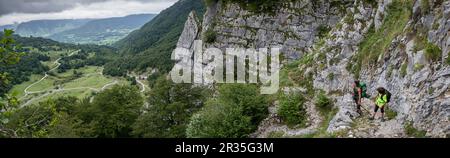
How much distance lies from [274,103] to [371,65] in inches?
319

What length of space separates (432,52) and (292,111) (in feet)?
31.6

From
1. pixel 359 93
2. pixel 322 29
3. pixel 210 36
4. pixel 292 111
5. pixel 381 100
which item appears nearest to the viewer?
pixel 381 100

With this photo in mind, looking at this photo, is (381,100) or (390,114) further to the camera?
(390,114)

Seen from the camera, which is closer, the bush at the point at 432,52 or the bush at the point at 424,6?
the bush at the point at 432,52

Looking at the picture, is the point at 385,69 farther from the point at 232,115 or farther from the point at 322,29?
the point at 322,29

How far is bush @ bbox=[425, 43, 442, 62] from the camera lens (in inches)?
655

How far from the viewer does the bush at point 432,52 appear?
16.6 meters

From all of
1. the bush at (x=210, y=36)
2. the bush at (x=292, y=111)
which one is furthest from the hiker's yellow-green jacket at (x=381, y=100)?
the bush at (x=210, y=36)

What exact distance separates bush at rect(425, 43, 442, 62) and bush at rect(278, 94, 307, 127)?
28.7 ft

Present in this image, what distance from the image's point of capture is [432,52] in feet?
55.8

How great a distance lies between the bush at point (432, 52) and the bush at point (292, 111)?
8742mm

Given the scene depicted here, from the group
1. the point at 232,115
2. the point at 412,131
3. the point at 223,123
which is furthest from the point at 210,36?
the point at 412,131

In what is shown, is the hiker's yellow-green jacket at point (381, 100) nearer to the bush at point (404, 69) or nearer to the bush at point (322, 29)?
→ the bush at point (404, 69)
